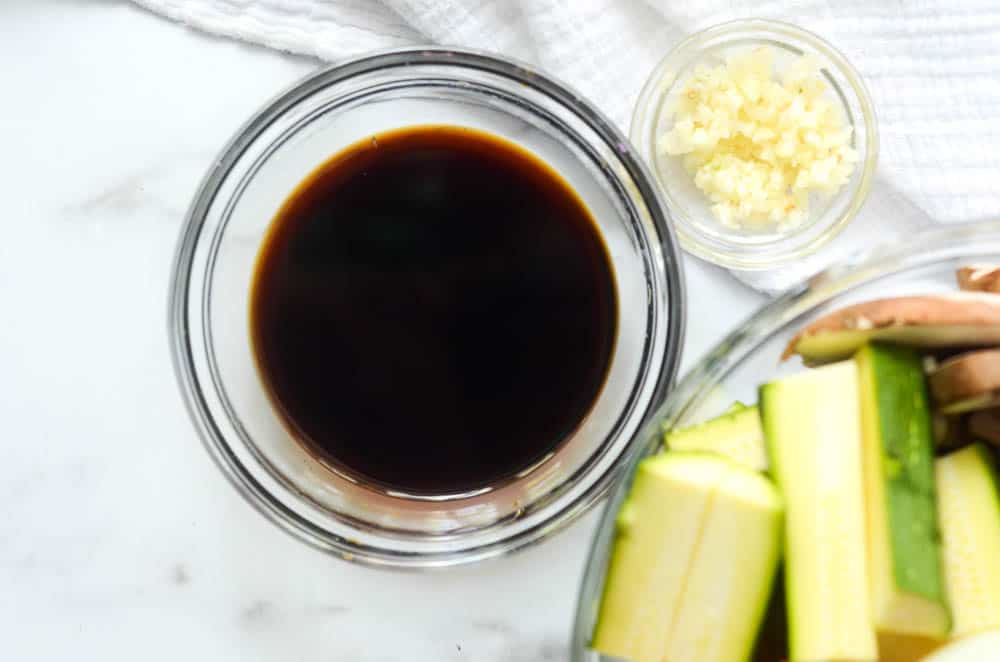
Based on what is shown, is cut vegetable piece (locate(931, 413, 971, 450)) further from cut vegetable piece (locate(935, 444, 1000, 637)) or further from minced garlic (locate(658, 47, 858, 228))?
minced garlic (locate(658, 47, 858, 228))

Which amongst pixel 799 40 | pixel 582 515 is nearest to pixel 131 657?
pixel 582 515

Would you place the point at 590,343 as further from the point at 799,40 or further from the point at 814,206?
the point at 799,40

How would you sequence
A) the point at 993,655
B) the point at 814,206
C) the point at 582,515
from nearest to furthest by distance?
the point at 993,655 → the point at 582,515 → the point at 814,206

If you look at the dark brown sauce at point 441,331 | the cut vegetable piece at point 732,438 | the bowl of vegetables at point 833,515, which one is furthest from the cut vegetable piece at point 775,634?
the dark brown sauce at point 441,331

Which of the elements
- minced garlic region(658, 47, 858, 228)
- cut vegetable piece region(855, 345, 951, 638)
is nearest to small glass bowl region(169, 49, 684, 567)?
minced garlic region(658, 47, 858, 228)

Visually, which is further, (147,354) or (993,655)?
(147,354)

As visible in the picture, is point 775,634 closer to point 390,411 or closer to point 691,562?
point 691,562
